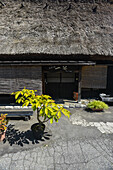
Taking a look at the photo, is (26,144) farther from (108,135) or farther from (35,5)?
(35,5)

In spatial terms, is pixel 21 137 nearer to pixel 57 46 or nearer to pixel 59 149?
pixel 59 149

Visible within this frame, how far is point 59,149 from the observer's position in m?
3.55

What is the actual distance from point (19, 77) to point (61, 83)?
331cm

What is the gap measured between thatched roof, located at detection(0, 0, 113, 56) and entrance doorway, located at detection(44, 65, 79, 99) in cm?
235

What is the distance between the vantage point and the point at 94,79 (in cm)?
819

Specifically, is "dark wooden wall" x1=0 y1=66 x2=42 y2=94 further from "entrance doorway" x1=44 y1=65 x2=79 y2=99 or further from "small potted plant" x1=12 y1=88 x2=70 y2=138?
"small potted plant" x1=12 y1=88 x2=70 y2=138

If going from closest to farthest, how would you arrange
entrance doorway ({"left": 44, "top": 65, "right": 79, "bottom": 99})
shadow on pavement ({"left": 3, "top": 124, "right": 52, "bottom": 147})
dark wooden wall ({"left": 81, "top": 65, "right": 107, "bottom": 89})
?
1. shadow on pavement ({"left": 3, "top": 124, "right": 52, "bottom": 147})
2. dark wooden wall ({"left": 81, "top": 65, "right": 107, "bottom": 89})
3. entrance doorway ({"left": 44, "top": 65, "right": 79, "bottom": 99})

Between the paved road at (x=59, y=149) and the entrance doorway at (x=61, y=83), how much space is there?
3981 mm

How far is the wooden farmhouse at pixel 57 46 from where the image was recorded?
6.55m

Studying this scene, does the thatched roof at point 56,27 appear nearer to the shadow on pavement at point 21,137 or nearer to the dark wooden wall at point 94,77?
the dark wooden wall at point 94,77

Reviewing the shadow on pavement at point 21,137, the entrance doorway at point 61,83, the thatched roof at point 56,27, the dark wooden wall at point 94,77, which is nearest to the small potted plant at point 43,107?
the shadow on pavement at point 21,137

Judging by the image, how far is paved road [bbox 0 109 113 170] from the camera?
300 centimetres

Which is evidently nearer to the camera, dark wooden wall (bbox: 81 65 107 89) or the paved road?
the paved road

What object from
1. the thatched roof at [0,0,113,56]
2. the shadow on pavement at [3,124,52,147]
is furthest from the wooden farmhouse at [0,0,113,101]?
the shadow on pavement at [3,124,52,147]
